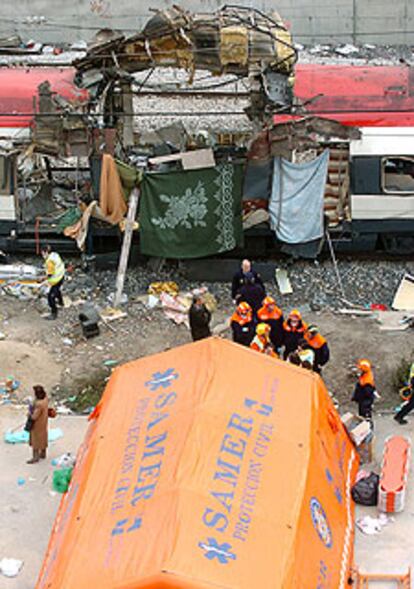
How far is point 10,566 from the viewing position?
460 inches

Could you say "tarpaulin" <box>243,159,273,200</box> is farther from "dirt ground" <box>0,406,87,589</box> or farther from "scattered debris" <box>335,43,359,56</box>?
"scattered debris" <box>335,43,359,56</box>

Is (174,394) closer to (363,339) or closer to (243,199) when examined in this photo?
(363,339)

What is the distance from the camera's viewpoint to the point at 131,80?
1797cm

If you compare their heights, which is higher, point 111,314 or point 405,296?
point 405,296

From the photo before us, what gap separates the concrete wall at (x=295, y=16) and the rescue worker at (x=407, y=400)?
53.6 ft

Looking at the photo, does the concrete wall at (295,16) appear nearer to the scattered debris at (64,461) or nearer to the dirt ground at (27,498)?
the dirt ground at (27,498)

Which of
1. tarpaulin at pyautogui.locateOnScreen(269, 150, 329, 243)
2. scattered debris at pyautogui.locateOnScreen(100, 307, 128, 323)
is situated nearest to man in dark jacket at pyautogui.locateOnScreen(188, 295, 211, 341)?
scattered debris at pyautogui.locateOnScreen(100, 307, 128, 323)

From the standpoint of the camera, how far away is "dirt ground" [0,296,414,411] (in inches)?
601

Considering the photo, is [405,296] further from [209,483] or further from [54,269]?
[209,483]

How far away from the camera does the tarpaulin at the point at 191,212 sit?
698 inches

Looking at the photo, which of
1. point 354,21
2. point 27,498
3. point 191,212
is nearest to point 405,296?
point 191,212

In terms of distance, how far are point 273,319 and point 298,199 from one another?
3805mm

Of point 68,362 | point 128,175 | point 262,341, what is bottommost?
point 68,362

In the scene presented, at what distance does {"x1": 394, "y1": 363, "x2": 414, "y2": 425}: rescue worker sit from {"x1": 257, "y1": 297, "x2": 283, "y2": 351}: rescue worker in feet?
5.85
